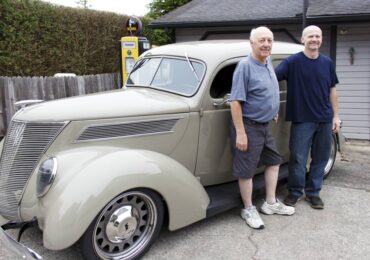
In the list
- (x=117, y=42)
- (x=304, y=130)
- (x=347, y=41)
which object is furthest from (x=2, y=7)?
(x=347, y=41)

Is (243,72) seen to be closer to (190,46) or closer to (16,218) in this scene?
(190,46)

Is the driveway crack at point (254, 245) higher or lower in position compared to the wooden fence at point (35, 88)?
lower

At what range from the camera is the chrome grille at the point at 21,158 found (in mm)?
3504

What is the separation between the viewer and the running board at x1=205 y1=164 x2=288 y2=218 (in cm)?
407

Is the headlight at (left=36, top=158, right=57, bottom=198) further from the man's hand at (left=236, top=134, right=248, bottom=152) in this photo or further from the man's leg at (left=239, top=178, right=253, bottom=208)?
the man's leg at (left=239, top=178, right=253, bottom=208)

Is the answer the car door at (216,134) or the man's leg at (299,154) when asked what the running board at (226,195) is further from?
the man's leg at (299,154)

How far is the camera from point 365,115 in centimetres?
A: 845

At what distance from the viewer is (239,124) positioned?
13.0 ft

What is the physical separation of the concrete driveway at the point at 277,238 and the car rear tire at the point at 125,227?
18 centimetres

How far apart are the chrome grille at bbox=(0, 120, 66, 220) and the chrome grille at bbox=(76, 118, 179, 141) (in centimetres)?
25

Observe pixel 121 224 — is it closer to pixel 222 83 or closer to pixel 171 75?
pixel 171 75

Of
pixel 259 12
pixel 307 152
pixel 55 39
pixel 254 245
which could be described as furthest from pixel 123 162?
pixel 259 12

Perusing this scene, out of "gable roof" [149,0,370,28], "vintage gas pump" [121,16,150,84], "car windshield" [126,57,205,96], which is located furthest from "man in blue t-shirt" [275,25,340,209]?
"vintage gas pump" [121,16,150,84]

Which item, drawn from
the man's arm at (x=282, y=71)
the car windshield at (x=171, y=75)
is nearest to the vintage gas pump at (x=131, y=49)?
the car windshield at (x=171, y=75)
